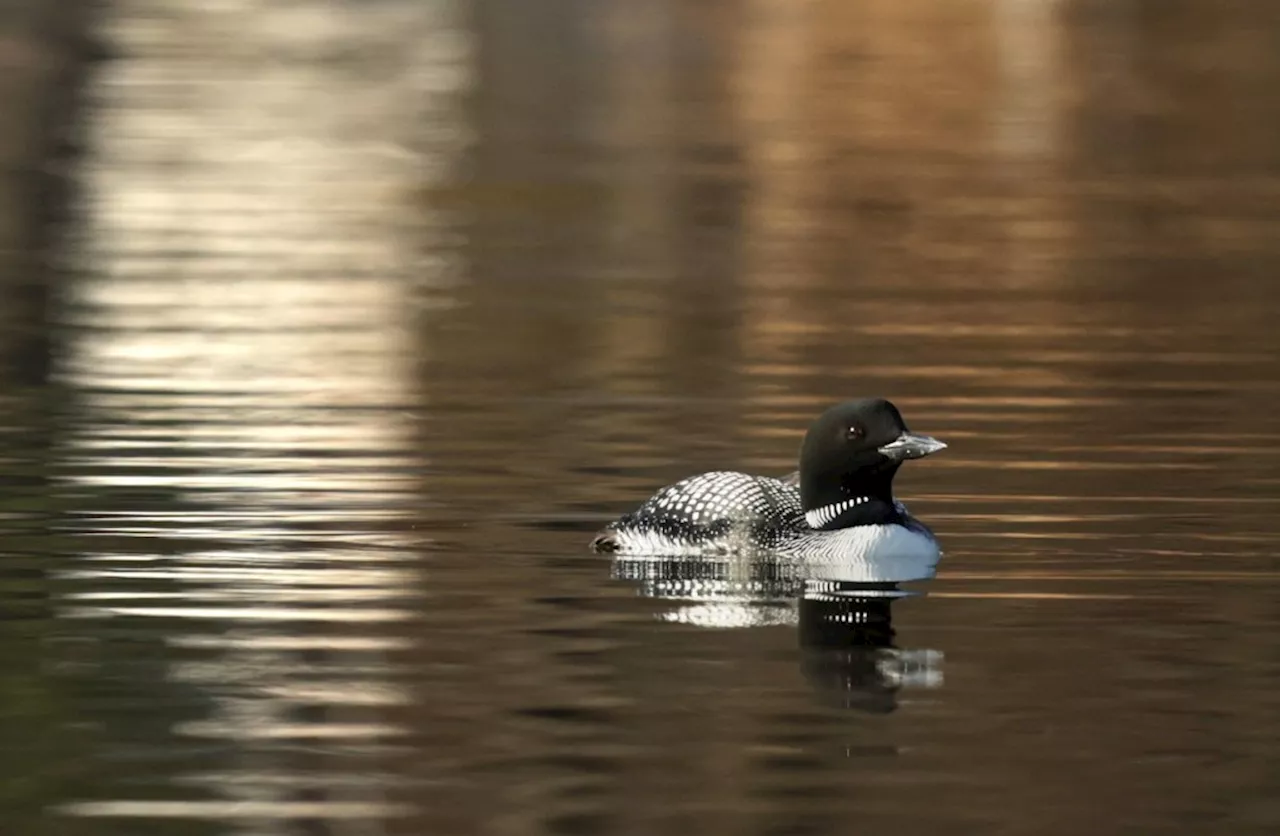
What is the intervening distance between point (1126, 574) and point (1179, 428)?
3.57 metres

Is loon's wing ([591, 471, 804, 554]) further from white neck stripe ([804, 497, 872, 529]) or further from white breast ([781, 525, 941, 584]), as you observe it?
white breast ([781, 525, 941, 584])

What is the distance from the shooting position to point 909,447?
33.2 ft

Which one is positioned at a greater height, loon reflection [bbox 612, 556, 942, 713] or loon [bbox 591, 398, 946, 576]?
loon [bbox 591, 398, 946, 576]

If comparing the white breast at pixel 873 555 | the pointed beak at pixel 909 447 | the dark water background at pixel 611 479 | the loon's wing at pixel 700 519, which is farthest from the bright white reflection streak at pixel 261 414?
the pointed beak at pixel 909 447

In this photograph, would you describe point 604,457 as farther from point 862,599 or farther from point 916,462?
point 862,599

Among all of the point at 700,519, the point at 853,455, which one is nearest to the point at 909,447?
the point at 853,455

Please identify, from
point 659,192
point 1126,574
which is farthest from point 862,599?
point 659,192

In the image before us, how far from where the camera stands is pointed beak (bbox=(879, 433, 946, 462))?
33.1ft

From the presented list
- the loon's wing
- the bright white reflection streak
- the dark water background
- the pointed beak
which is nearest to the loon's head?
the pointed beak

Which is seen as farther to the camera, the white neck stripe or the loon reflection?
the white neck stripe

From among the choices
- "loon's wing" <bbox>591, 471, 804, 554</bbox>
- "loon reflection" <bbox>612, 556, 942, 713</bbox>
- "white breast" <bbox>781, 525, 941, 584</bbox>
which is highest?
"loon's wing" <bbox>591, 471, 804, 554</bbox>

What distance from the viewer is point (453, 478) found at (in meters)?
12.0

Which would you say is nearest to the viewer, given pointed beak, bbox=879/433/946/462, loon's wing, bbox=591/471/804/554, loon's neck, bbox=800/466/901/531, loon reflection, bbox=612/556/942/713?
loon reflection, bbox=612/556/942/713

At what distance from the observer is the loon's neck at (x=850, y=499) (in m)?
10.2
